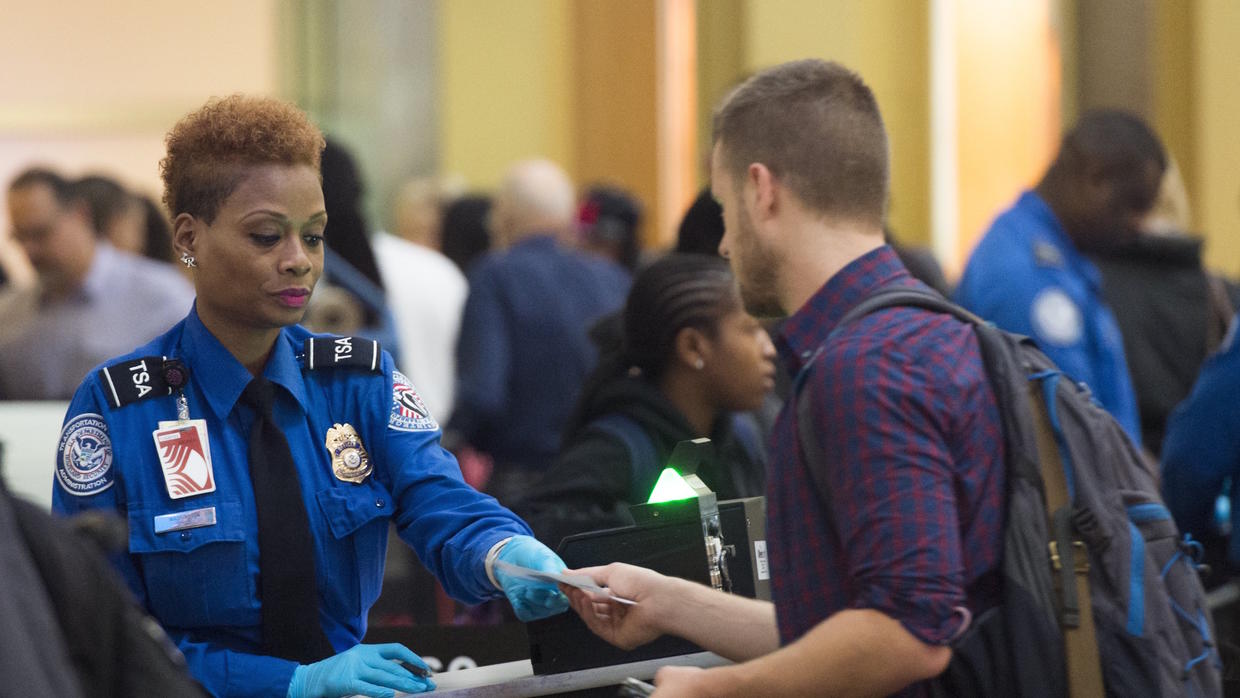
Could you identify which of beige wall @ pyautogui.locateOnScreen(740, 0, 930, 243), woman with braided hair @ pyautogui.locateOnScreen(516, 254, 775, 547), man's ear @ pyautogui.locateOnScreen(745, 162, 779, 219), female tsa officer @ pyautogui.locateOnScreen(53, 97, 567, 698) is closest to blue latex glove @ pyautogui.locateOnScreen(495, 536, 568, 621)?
female tsa officer @ pyautogui.locateOnScreen(53, 97, 567, 698)

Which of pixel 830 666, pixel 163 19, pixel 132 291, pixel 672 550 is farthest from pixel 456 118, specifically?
pixel 830 666

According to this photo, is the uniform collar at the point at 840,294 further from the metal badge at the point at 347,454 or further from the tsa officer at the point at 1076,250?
the tsa officer at the point at 1076,250

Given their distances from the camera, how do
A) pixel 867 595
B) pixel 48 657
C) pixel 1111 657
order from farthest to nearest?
pixel 1111 657 → pixel 867 595 → pixel 48 657

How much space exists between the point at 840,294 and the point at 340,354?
801 mm

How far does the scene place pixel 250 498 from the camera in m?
2.23

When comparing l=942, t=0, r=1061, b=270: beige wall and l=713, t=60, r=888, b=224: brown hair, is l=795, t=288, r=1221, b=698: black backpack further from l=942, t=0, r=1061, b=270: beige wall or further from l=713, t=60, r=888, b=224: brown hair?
l=942, t=0, r=1061, b=270: beige wall

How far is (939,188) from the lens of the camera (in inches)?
311

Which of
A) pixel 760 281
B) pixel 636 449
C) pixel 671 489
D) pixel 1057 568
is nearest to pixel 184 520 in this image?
pixel 671 489

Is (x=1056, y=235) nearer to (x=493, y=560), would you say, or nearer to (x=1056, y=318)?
(x=1056, y=318)

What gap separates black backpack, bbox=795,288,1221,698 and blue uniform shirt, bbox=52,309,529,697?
27.5 inches

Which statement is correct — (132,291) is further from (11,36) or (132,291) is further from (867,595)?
(11,36)

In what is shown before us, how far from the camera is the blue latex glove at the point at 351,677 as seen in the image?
211cm

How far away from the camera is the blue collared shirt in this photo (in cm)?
580

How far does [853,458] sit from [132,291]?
454 cm
